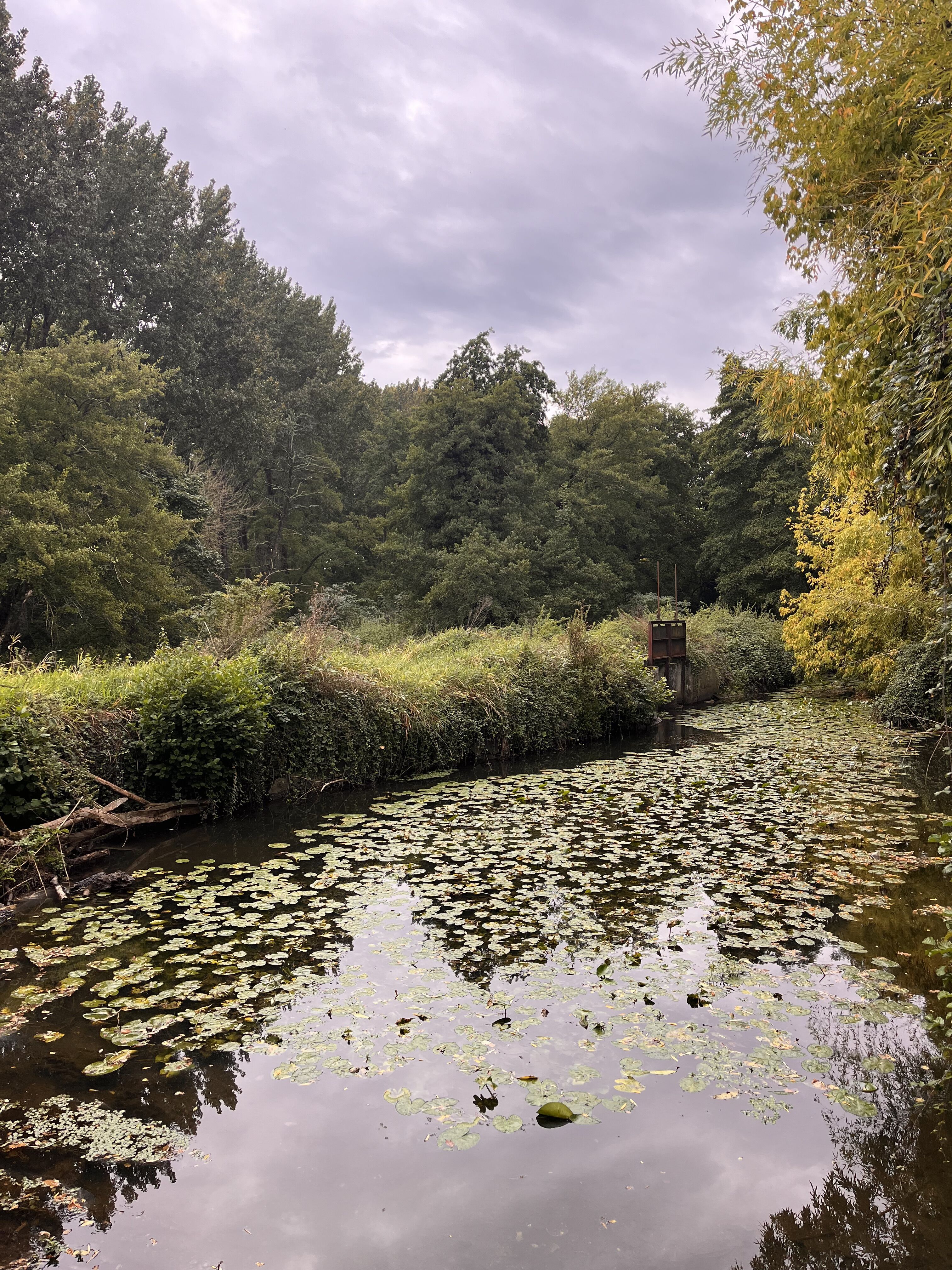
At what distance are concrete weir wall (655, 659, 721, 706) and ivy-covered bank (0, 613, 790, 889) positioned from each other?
245 centimetres

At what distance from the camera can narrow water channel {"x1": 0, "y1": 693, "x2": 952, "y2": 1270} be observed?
2.50 m

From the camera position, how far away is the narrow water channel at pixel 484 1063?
2.50 metres

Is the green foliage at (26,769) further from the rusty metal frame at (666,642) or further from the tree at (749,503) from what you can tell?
the tree at (749,503)

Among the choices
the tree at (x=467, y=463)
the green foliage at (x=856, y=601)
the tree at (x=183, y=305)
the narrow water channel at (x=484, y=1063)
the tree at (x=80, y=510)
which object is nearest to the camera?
the narrow water channel at (x=484, y=1063)

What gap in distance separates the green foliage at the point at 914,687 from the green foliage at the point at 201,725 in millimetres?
8413

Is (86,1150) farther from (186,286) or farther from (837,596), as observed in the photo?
(186,286)

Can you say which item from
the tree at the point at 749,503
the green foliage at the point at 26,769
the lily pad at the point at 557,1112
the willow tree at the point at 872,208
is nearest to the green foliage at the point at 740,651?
the tree at the point at 749,503

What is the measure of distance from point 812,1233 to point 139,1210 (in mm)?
2176

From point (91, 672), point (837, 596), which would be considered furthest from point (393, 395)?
point (91, 672)

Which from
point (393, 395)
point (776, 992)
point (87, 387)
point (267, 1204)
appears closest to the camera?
point (267, 1204)

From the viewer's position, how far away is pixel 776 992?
12.9 ft

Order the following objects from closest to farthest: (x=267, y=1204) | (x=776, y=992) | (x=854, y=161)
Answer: (x=267, y=1204)
(x=776, y=992)
(x=854, y=161)

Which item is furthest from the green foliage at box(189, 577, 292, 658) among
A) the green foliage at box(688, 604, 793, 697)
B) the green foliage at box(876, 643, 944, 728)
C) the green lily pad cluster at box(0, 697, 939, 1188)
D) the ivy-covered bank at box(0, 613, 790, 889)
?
the green foliage at box(688, 604, 793, 697)

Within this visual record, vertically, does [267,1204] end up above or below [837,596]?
below
